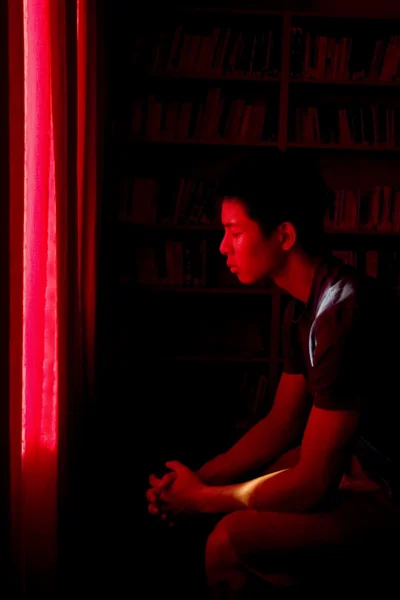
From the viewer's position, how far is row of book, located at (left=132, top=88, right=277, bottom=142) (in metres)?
3.12

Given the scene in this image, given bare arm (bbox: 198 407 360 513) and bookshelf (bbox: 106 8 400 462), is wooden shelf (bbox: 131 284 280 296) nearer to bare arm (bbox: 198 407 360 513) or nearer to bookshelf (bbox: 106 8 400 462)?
bookshelf (bbox: 106 8 400 462)

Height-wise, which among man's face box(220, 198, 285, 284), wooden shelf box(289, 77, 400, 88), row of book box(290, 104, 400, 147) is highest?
wooden shelf box(289, 77, 400, 88)

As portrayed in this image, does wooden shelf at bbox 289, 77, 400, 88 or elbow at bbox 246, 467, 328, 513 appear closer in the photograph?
elbow at bbox 246, 467, 328, 513

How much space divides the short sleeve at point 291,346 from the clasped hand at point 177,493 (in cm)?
37

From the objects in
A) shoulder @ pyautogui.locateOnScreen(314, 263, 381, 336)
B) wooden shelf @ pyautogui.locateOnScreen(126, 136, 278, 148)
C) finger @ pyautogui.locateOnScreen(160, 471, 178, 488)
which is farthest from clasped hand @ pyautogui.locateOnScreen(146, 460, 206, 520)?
wooden shelf @ pyautogui.locateOnScreen(126, 136, 278, 148)

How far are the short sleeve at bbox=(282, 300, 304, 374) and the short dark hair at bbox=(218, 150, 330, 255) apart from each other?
199mm

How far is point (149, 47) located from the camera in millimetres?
3072

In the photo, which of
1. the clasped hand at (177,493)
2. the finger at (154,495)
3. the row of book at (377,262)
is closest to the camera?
Answer: the clasped hand at (177,493)

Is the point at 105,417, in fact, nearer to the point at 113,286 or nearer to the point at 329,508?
the point at 113,286

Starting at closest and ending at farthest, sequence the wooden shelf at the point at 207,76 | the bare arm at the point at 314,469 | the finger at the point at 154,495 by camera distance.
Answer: the bare arm at the point at 314,469, the finger at the point at 154,495, the wooden shelf at the point at 207,76

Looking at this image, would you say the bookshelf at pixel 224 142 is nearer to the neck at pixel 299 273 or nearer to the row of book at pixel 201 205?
the row of book at pixel 201 205

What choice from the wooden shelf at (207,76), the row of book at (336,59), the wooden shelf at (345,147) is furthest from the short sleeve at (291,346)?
the row of book at (336,59)

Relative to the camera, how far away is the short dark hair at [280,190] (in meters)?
1.39

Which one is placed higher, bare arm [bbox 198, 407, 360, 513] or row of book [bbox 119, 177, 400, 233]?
row of book [bbox 119, 177, 400, 233]
